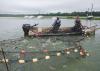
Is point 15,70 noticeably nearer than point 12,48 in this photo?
Yes

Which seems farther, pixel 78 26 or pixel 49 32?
pixel 78 26

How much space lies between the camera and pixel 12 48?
16812 millimetres

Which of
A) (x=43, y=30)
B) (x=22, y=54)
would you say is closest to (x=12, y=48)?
(x=22, y=54)

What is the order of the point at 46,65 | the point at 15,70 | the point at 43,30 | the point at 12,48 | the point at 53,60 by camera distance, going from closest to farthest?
the point at 15,70
the point at 46,65
the point at 53,60
the point at 12,48
the point at 43,30

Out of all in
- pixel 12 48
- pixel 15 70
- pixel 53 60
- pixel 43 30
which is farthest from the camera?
pixel 43 30

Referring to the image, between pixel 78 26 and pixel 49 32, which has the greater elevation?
pixel 78 26

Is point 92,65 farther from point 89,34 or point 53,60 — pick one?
point 89,34

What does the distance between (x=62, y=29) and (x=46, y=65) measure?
48.4ft

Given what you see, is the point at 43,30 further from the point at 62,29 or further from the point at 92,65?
the point at 92,65

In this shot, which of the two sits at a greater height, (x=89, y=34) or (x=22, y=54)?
(x=22, y=54)

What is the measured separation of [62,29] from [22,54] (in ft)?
44.9

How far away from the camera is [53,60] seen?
1317 centimetres

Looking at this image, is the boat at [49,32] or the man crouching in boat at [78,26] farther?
the man crouching in boat at [78,26]

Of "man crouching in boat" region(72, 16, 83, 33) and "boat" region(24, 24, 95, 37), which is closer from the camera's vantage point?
"boat" region(24, 24, 95, 37)
